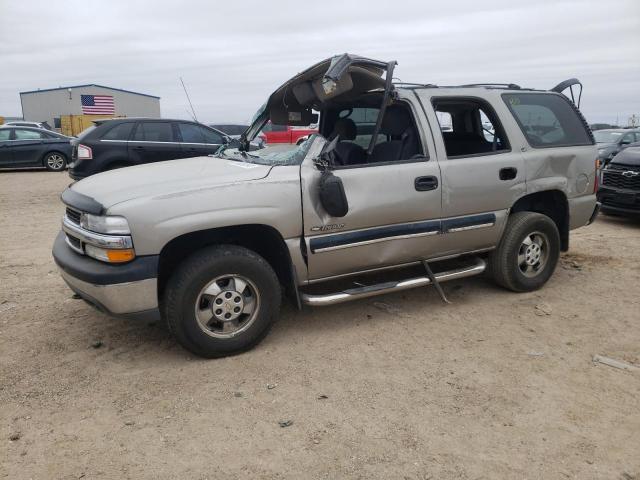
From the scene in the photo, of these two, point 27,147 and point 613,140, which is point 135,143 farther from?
point 613,140

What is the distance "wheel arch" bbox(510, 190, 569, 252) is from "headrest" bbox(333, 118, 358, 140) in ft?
5.21

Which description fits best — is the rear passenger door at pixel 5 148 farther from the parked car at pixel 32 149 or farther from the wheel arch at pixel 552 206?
the wheel arch at pixel 552 206

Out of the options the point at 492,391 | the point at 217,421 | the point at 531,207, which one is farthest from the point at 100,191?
the point at 531,207

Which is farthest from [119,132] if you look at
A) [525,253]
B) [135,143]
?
[525,253]

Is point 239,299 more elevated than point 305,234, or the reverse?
point 305,234

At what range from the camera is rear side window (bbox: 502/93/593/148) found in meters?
4.77

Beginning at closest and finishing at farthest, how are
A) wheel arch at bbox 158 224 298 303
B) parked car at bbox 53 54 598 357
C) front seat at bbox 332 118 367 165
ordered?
1. parked car at bbox 53 54 598 357
2. wheel arch at bbox 158 224 298 303
3. front seat at bbox 332 118 367 165

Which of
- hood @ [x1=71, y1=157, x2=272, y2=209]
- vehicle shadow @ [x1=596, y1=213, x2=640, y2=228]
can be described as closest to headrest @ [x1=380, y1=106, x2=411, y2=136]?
hood @ [x1=71, y1=157, x2=272, y2=209]

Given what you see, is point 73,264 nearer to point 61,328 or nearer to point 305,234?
point 61,328

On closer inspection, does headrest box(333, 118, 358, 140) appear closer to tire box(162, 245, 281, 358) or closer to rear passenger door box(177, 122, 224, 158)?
A: tire box(162, 245, 281, 358)

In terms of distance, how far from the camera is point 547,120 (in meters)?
4.94

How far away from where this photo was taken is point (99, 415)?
118 inches

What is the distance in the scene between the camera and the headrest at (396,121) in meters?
4.38

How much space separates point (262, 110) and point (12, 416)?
3.21m
